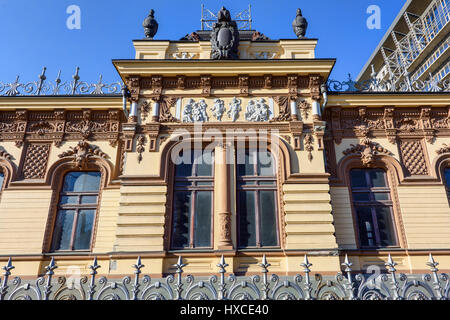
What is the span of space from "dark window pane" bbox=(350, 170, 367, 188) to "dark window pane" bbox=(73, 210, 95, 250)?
8.54 m

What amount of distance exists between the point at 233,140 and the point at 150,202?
10.4 feet

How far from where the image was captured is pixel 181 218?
10.0m

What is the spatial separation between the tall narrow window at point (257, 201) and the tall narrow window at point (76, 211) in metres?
4.73

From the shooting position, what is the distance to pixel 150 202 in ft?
32.1

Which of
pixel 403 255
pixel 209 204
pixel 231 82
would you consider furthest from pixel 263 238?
pixel 231 82

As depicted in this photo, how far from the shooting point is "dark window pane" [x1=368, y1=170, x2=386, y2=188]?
443 inches

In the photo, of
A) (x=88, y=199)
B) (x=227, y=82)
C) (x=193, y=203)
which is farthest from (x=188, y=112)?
(x=88, y=199)

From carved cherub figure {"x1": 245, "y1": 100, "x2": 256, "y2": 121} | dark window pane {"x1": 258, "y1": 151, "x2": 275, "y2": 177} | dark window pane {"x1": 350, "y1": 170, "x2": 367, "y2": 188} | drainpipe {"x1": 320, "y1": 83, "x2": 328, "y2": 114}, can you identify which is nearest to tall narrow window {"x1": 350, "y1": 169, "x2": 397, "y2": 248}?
dark window pane {"x1": 350, "y1": 170, "x2": 367, "y2": 188}

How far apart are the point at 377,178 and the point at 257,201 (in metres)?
4.29

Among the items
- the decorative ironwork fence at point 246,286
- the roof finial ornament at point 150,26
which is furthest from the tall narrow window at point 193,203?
the roof finial ornament at point 150,26

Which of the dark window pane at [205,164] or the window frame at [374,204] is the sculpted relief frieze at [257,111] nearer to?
the dark window pane at [205,164]

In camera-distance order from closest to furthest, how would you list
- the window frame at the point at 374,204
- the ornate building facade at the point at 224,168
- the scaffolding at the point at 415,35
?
the ornate building facade at the point at 224,168 < the window frame at the point at 374,204 < the scaffolding at the point at 415,35

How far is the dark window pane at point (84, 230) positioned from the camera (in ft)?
34.5

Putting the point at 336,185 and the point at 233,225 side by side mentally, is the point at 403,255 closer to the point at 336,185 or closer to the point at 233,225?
the point at 336,185
